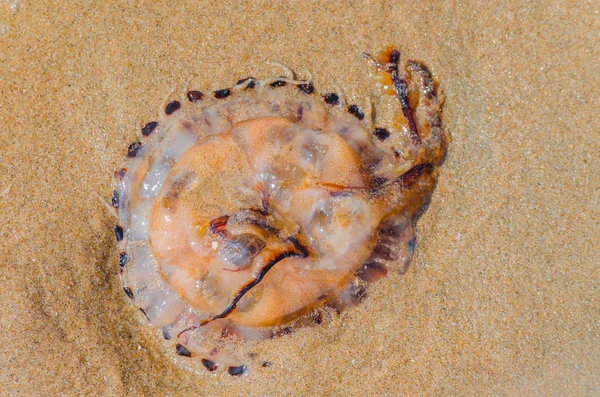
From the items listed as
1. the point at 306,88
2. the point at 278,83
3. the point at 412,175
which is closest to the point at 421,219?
the point at 412,175

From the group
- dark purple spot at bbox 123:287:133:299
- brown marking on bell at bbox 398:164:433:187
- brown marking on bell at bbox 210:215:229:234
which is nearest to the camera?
brown marking on bell at bbox 210:215:229:234

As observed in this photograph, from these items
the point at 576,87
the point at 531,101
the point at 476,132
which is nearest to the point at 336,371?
the point at 476,132

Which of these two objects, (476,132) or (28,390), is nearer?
(28,390)

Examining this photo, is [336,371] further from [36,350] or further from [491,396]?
[36,350]

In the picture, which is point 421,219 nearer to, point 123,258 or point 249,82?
point 249,82

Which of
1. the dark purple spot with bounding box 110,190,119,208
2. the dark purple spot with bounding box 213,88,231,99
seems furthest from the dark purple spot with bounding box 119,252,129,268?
the dark purple spot with bounding box 213,88,231,99

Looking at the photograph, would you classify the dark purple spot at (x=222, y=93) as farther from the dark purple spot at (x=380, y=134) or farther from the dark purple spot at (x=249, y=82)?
the dark purple spot at (x=380, y=134)

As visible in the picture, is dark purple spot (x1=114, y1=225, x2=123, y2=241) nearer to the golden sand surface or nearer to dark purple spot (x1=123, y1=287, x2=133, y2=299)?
the golden sand surface
